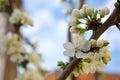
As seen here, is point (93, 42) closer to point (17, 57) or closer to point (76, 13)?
point (76, 13)

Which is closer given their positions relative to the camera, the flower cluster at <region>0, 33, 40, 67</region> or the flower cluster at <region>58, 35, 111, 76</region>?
the flower cluster at <region>58, 35, 111, 76</region>

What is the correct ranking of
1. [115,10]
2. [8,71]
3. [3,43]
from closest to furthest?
[115,10]
[3,43]
[8,71]

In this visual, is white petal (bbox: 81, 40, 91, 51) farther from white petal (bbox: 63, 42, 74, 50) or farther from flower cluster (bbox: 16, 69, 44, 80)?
flower cluster (bbox: 16, 69, 44, 80)

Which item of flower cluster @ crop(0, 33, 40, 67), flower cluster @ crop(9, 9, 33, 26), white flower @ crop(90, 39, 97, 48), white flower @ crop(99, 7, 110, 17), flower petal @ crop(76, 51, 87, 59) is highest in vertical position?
flower cluster @ crop(9, 9, 33, 26)

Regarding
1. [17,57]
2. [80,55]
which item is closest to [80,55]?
[80,55]

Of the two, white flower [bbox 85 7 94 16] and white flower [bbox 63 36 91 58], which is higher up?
white flower [bbox 85 7 94 16]

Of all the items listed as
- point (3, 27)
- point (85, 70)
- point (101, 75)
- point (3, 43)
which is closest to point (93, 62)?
point (85, 70)

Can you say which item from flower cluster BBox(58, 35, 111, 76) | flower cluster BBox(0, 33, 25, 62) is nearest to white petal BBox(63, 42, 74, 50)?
flower cluster BBox(58, 35, 111, 76)

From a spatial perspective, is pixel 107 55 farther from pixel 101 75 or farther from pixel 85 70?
pixel 101 75
